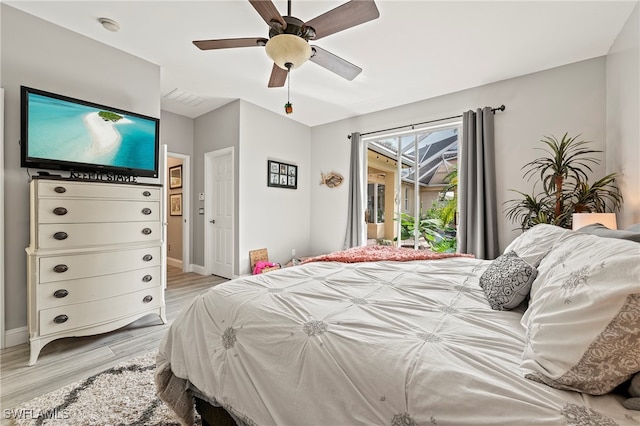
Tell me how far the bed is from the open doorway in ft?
12.3

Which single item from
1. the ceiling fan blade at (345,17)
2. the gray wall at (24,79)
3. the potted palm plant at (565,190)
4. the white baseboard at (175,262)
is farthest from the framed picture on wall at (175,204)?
the potted palm plant at (565,190)

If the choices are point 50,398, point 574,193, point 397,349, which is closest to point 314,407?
point 397,349

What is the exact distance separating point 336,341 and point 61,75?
332 centimetres

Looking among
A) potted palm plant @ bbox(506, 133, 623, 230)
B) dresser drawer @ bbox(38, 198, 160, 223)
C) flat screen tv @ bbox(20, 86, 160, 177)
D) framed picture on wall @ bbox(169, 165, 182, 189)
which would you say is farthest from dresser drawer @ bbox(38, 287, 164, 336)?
potted palm plant @ bbox(506, 133, 623, 230)

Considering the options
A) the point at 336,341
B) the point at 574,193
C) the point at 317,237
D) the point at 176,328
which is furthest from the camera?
the point at 317,237

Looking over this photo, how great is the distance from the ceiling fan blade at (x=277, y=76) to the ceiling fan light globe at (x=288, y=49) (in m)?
0.47

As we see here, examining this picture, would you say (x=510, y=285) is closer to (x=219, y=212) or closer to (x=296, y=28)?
(x=296, y=28)

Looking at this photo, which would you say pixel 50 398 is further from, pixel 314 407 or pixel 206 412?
pixel 314 407

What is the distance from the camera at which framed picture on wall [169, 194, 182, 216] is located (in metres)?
5.18

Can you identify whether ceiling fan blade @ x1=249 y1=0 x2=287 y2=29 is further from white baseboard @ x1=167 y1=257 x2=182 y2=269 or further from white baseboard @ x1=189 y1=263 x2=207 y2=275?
white baseboard @ x1=167 y1=257 x2=182 y2=269

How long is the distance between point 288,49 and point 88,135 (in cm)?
204

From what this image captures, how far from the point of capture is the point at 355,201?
4609 mm

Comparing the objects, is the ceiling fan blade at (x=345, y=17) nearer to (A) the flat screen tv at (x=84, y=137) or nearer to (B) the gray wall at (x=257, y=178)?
(A) the flat screen tv at (x=84, y=137)

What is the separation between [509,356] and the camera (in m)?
0.81
